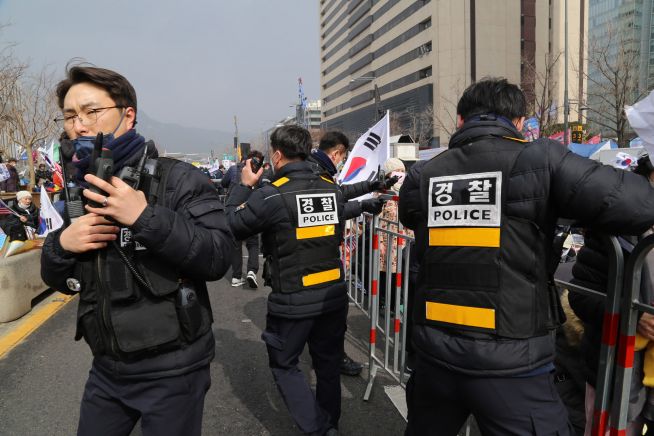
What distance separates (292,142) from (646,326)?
7.04 ft

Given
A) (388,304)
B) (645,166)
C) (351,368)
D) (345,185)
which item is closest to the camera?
(645,166)

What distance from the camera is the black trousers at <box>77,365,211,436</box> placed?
1.72m

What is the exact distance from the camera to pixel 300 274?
299cm

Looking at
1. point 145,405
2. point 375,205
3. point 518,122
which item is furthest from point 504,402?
point 375,205

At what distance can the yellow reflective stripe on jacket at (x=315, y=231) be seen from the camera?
2989 mm

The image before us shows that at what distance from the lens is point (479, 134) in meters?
1.79

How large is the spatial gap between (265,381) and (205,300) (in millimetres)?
2343

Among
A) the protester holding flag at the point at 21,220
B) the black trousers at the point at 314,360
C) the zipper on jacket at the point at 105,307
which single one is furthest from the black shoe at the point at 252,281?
the zipper on jacket at the point at 105,307

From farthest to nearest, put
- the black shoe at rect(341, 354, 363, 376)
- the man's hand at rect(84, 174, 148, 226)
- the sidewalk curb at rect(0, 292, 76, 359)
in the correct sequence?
the sidewalk curb at rect(0, 292, 76, 359) < the black shoe at rect(341, 354, 363, 376) < the man's hand at rect(84, 174, 148, 226)

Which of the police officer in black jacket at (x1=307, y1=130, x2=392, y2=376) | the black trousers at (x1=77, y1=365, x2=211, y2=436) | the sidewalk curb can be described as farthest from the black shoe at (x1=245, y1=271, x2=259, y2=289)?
the black trousers at (x1=77, y1=365, x2=211, y2=436)

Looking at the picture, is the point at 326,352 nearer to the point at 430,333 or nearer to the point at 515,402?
the point at 430,333

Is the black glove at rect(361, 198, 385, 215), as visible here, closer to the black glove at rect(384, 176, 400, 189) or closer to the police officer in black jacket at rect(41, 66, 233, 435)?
the black glove at rect(384, 176, 400, 189)

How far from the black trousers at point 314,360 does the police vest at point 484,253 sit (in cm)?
127

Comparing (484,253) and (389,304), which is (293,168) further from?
(484,253)
